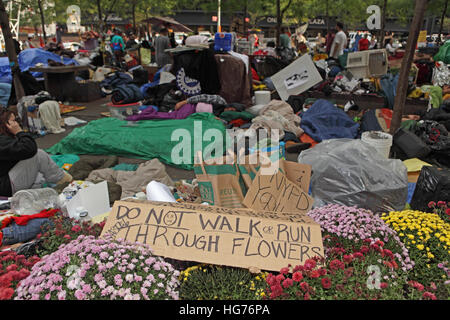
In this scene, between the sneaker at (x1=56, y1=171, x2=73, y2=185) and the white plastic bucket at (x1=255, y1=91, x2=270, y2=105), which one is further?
the white plastic bucket at (x1=255, y1=91, x2=270, y2=105)

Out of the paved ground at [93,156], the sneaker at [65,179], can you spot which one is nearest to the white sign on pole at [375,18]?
the paved ground at [93,156]

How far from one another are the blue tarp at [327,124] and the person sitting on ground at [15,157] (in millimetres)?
3996

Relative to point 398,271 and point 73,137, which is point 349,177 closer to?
point 398,271

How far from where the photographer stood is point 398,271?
6.04 feet

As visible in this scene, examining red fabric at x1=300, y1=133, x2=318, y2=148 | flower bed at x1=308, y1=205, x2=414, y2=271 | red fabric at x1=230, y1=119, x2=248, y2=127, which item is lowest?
red fabric at x1=300, y1=133, x2=318, y2=148

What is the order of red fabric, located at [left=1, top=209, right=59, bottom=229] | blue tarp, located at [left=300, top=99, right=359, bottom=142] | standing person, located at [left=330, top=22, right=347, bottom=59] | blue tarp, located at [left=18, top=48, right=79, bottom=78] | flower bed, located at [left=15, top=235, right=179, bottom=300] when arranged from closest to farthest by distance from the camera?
flower bed, located at [left=15, top=235, right=179, bottom=300]
red fabric, located at [left=1, top=209, right=59, bottom=229]
blue tarp, located at [left=300, top=99, right=359, bottom=142]
blue tarp, located at [left=18, top=48, right=79, bottom=78]
standing person, located at [left=330, top=22, right=347, bottom=59]

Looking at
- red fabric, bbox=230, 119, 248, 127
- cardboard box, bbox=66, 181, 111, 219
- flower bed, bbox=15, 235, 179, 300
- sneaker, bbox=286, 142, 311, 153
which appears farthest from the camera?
red fabric, bbox=230, 119, 248, 127

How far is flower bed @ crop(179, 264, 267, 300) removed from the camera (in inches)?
67.1

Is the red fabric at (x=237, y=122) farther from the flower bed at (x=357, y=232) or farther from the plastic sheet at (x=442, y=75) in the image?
the plastic sheet at (x=442, y=75)

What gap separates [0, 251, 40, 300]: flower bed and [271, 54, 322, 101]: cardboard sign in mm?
6612

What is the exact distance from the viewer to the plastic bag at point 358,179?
10.5 ft

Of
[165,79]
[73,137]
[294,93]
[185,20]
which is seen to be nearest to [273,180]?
[73,137]

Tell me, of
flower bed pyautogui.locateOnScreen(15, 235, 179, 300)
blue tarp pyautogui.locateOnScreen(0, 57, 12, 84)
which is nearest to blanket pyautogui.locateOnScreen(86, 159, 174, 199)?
flower bed pyautogui.locateOnScreen(15, 235, 179, 300)

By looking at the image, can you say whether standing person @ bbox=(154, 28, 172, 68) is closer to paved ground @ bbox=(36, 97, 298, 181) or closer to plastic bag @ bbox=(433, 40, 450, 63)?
paved ground @ bbox=(36, 97, 298, 181)
